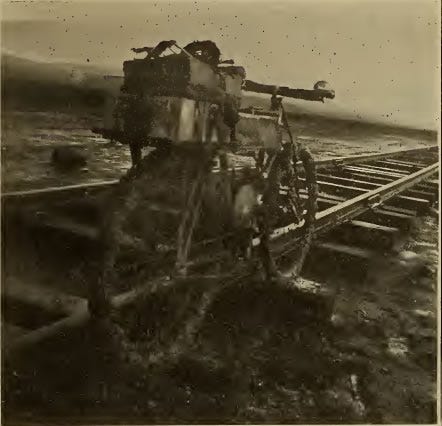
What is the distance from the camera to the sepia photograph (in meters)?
1.97

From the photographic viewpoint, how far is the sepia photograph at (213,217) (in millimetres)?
1968

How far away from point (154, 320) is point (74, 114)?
30.8 inches

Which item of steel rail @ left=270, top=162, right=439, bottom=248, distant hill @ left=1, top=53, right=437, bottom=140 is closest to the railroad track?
steel rail @ left=270, top=162, right=439, bottom=248

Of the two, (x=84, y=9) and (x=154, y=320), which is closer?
(x=154, y=320)

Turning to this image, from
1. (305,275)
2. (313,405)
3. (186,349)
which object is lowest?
(313,405)

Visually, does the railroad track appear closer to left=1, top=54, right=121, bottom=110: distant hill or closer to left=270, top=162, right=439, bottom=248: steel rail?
left=270, top=162, right=439, bottom=248: steel rail

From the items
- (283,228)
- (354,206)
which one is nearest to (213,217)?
(283,228)

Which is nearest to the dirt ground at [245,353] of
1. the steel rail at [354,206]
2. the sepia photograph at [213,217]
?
the sepia photograph at [213,217]

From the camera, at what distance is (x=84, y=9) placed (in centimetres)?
213

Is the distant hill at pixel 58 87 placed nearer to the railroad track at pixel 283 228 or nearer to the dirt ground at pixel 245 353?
the dirt ground at pixel 245 353

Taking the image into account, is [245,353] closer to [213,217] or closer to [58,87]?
[213,217]

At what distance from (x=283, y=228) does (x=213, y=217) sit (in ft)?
1.07

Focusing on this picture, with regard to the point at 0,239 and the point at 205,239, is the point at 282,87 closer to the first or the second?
the point at 205,239

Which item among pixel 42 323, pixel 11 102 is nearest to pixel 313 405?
pixel 42 323
